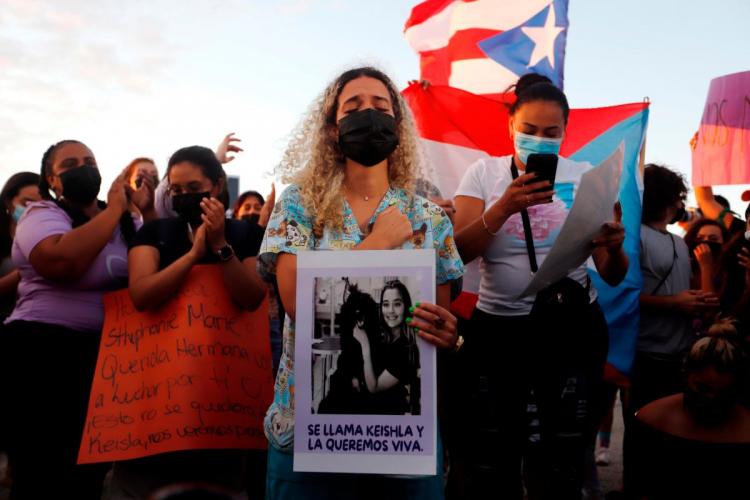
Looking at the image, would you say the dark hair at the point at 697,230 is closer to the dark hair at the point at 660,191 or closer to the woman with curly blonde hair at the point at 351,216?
the dark hair at the point at 660,191

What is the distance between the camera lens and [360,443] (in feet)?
5.77

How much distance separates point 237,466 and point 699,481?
6.16 feet

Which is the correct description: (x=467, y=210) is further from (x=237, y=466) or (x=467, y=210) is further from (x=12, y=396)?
(x=12, y=396)

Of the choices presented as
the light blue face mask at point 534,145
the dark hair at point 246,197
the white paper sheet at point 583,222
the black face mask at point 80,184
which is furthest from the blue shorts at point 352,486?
the dark hair at point 246,197

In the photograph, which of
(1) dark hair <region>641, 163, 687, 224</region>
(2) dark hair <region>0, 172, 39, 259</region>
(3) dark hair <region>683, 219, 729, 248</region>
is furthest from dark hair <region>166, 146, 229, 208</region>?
(3) dark hair <region>683, 219, 729, 248</region>

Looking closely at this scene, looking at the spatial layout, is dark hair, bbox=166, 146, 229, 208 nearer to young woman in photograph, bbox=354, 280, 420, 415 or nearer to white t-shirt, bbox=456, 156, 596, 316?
white t-shirt, bbox=456, 156, 596, 316

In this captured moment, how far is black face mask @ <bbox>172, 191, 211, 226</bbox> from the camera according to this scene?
2.94 meters

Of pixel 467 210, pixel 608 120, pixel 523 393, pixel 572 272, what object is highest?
pixel 608 120

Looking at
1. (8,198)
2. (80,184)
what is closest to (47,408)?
(80,184)

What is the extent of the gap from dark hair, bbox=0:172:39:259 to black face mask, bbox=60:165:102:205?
177cm

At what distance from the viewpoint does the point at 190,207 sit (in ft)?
9.64

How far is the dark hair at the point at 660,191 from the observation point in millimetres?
4379

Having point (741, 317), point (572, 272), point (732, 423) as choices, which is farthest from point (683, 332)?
point (572, 272)

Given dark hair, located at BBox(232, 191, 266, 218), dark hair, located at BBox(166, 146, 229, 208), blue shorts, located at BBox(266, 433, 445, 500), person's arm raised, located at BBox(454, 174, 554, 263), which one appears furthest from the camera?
dark hair, located at BBox(232, 191, 266, 218)
